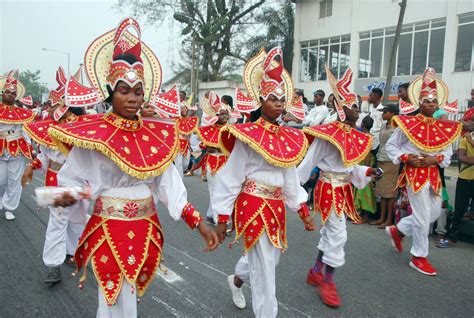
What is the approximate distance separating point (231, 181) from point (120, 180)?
96 centimetres

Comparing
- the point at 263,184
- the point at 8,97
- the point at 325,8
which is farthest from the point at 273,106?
the point at 325,8

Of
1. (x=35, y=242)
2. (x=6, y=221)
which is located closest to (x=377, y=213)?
(x=35, y=242)

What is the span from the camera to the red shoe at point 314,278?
411 cm

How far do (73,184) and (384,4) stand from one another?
816 inches

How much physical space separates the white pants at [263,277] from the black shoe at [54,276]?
223cm

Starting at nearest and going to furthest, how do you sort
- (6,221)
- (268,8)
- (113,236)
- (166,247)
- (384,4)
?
(113,236) → (166,247) → (6,221) → (384,4) → (268,8)

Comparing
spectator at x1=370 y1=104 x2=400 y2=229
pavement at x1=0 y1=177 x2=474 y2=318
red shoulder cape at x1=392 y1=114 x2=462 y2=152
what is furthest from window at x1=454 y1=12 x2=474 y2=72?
red shoulder cape at x1=392 y1=114 x2=462 y2=152

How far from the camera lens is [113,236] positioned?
2.46 meters

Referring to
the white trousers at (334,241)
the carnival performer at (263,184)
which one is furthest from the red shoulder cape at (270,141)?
the white trousers at (334,241)

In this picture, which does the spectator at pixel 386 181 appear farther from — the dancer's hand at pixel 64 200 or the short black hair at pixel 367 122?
the dancer's hand at pixel 64 200

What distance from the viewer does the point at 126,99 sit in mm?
2520

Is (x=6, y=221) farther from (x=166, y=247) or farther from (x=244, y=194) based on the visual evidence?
(x=244, y=194)

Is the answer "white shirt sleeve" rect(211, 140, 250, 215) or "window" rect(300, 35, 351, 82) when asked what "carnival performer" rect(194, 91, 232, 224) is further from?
"window" rect(300, 35, 351, 82)

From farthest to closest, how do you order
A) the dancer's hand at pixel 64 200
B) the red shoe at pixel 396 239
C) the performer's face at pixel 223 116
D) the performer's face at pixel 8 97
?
1. the performer's face at pixel 223 116
2. the performer's face at pixel 8 97
3. the red shoe at pixel 396 239
4. the dancer's hand at pixel 64 200
